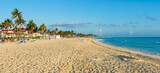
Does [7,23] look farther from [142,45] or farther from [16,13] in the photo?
[142,45]

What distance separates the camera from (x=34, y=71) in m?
5.26

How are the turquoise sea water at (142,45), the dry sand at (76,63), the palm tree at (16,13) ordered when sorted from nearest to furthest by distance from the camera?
1. the dry sand at (76,63)
2. the turquoise sea water at (142,45)
3. the palm tree at (16,13)

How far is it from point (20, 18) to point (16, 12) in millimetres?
2809

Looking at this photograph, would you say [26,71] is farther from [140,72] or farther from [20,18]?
[20,18]

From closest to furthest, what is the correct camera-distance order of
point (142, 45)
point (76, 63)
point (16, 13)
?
1. point (76, 63)
2. point (142, 45)
3. point (16, 13)

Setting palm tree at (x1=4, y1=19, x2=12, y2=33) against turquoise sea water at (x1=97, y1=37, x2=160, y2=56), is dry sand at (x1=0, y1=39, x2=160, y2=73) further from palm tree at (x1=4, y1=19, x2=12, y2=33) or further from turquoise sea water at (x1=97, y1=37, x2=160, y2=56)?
palm tree at (x1=4, y1=19, x2=12, y2=33)

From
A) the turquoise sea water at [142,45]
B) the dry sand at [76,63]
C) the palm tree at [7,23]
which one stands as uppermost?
the palm tree at [7,23]

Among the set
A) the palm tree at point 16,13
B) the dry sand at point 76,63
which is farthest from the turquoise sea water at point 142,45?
the palm tree at point 16,13

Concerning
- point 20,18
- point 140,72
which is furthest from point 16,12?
point 140,72

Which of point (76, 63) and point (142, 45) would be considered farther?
point (142, 45)

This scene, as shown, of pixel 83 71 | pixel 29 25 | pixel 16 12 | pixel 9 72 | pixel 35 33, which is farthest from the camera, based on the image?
pixel 35 33

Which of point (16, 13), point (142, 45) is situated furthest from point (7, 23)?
point (142, 45)

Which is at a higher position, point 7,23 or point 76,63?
point 7,23

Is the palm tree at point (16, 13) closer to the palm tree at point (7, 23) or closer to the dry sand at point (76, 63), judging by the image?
the palm tree at point (7, 23)
